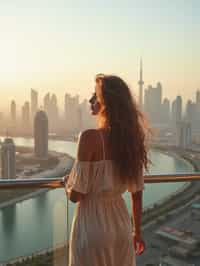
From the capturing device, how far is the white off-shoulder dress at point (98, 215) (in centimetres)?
103

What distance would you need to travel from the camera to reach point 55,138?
2002cm

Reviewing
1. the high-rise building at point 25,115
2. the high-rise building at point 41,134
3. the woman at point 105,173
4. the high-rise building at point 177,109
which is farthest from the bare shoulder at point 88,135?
the high-rise building at point 25,115

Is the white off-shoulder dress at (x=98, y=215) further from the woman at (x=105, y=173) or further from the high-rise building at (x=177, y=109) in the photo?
the high-rise building at (x=177, y=109)

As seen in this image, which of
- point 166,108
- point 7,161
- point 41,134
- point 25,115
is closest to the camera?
point 7,161

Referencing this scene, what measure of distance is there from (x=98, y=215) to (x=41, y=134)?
12.9 m

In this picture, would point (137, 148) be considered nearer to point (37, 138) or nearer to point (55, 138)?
point (37, 138)

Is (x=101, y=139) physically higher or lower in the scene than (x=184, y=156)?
higher

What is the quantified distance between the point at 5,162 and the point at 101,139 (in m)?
3.43

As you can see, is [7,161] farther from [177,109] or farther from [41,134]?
[177,109]

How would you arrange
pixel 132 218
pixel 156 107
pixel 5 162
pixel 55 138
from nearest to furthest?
pixel 132 218 < pixel 5 162 < pixel 156 107 < pixel 55 138

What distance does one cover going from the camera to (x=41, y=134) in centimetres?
1369

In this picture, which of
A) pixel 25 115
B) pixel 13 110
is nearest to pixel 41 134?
pixel 13 110

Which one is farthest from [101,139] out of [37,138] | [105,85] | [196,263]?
[37,138]

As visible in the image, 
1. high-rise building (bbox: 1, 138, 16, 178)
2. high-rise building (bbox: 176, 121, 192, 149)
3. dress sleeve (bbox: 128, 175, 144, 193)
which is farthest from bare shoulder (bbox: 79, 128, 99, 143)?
high-rise building (bbox: 176, 121, 192, 149)
